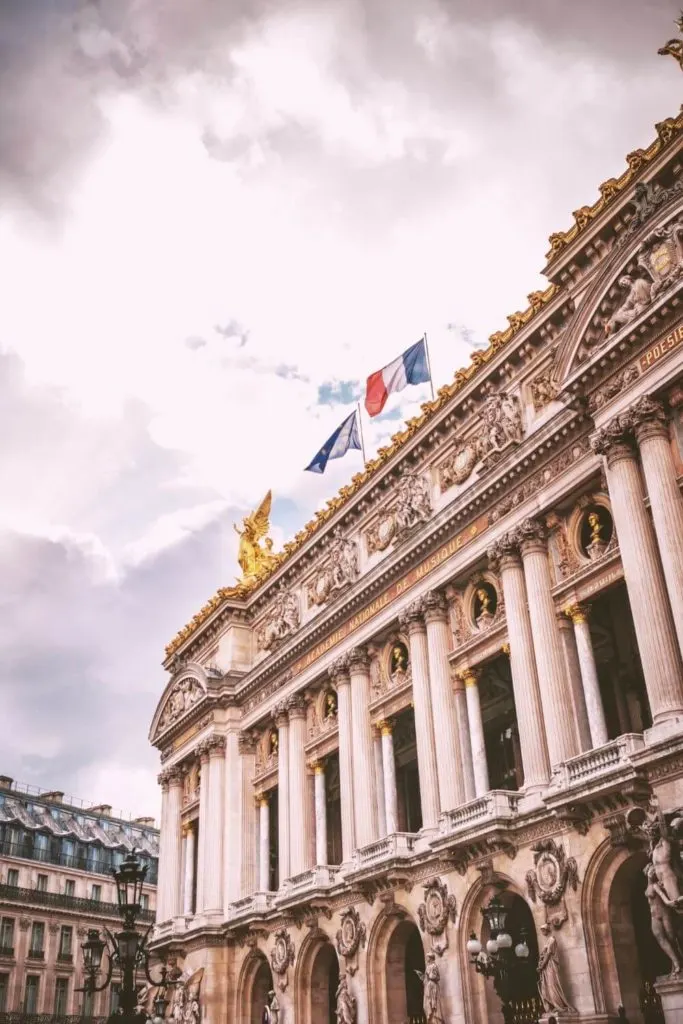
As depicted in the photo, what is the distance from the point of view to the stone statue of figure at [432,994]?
93.0ft

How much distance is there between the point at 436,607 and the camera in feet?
110

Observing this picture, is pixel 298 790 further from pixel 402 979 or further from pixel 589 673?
pixel 589 673

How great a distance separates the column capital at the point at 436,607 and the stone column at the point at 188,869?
19.8 m

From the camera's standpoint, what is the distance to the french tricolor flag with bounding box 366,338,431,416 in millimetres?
37281

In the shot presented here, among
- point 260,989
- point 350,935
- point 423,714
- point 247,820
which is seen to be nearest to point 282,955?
point 260,989

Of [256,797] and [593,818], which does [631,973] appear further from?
[256,797]

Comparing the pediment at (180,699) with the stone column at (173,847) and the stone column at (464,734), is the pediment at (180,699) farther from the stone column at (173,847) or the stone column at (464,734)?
the stone column at (464,734)

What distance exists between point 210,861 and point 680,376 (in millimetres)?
27809

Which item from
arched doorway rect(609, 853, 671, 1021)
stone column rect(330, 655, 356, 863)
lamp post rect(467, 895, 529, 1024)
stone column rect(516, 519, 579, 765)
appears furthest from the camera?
stone column rect(330, 655, 356, 863)

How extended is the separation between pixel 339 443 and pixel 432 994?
20141 mm

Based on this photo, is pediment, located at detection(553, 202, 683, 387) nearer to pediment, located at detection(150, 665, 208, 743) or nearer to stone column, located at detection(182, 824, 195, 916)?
pediment, located at detection(150, 665, 208, 743)

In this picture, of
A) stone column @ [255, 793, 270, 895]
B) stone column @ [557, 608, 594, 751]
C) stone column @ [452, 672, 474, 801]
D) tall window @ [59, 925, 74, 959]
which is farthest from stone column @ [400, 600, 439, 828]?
tall window @ [59, 925, 74, 959]

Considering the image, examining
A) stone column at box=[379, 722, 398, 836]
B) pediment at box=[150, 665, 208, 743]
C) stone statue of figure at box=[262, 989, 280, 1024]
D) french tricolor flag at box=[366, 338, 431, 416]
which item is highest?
french tricolor flag at box=[366, 338, 431, 416]

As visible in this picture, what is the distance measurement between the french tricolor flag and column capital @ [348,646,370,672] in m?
8.40
